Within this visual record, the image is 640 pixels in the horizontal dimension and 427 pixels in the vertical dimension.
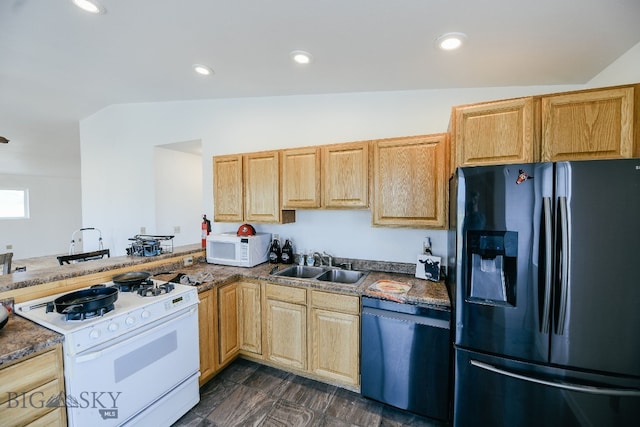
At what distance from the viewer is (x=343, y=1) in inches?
53.8

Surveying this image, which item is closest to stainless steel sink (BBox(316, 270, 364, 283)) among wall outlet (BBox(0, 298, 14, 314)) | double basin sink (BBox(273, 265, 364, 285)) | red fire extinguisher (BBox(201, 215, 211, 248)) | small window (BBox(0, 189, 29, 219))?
double basin sink (BBox(273, 265, 364, 285))

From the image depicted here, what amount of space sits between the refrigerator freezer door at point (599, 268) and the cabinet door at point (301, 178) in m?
1.68

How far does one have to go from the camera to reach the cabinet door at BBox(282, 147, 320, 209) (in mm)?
2441

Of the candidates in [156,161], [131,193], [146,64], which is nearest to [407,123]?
[146,64]

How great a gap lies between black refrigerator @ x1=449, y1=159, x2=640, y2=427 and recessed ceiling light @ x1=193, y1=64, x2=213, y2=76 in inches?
87.2

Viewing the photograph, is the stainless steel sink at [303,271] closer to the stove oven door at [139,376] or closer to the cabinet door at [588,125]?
the stove oven door at [139,376]

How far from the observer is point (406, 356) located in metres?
1.80

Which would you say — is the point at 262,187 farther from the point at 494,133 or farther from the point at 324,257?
the point at 494,133

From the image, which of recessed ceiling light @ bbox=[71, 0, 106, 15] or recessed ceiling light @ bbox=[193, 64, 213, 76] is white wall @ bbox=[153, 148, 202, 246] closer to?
recessed ceiling light @ bbox=[193, 64, 213, 76]

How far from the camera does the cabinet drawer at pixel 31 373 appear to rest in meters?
1.14

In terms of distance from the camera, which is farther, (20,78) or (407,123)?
Answer: (20,78)

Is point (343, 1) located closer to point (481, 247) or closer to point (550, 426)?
point (481, 247)

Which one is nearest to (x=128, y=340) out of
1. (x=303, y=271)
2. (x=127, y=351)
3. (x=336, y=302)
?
(x=127, y=351)

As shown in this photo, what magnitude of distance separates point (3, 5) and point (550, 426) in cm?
402
